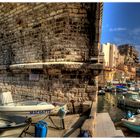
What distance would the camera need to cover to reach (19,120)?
5.27m

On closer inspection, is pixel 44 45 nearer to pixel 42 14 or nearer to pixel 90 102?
pixel 42 14

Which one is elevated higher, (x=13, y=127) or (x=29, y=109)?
(x=29, y=109)

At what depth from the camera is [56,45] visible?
7336 mm

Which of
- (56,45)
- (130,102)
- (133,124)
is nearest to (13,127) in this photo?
(56,45)

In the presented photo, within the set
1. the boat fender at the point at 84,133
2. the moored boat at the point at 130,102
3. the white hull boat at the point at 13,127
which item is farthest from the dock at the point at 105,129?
the moored boat at the point at 130,102

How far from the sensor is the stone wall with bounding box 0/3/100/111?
704cm

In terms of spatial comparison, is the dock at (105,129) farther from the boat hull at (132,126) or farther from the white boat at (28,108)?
the boat hull at (132,126)

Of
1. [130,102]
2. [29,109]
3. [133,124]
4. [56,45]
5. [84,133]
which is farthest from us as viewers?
[130,102]

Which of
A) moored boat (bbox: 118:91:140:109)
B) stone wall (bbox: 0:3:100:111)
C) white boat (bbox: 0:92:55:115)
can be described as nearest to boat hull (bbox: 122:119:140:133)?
stone wall (bbox: 0:3:100:111)

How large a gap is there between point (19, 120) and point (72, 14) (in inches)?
142

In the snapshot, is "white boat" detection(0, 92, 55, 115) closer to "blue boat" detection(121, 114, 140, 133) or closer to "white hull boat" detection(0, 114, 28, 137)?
"white hull boat" detection(0, 114, 28, 137)

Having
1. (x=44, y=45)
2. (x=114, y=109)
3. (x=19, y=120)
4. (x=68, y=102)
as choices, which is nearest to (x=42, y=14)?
(x=44, y=45)

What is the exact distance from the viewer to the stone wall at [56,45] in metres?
7.04

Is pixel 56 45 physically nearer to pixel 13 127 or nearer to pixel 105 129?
pixel 105 129
